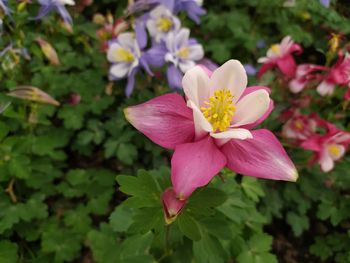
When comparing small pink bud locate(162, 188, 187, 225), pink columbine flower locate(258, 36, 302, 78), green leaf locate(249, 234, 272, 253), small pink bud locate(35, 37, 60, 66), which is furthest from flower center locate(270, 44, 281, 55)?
small pink bud locate(162, 188, 187, 225)

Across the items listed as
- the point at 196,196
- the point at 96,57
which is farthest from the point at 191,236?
the point at 96,57

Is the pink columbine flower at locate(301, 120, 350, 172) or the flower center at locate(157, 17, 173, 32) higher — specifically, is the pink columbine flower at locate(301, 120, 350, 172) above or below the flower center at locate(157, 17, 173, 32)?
below

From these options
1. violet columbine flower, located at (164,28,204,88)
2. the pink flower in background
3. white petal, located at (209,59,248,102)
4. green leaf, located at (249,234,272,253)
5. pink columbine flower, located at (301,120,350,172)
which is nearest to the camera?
white petal, located at (209,59,248,102)

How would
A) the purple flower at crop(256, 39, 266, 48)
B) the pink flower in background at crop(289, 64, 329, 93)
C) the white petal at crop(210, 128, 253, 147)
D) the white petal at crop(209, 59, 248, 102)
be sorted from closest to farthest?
the white petal at crop(210, 128, 253, 147) → the white petal at crop(209, 59, 248, 102) → the pink flower in background at crop(289, 64, 329, 93) → the purple flower at crop(256, 39, 266, 48)

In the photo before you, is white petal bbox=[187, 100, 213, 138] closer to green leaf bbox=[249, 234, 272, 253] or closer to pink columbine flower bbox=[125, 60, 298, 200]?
pink columbine flower bbox=[125, 60, 298, 200]

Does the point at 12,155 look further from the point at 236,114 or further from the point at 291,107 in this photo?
the point at 291,107

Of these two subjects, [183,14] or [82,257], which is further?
[183,14]

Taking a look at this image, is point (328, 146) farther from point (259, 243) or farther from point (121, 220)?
point (121, 220)
